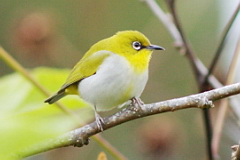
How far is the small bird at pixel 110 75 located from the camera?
6.71ft

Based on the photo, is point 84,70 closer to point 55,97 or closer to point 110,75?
point 110,75

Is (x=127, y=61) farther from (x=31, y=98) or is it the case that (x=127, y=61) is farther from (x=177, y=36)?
(x=31, y=98)

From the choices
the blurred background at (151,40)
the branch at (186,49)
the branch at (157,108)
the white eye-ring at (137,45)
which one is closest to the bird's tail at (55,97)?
the branch at (157,108)

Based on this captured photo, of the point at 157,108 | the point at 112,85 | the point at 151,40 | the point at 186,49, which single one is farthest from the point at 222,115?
the point at 151,40

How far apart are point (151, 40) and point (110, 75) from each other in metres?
1.50

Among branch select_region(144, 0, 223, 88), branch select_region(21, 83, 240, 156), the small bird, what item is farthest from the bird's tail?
branch select_region(144, 0, 223, 88)

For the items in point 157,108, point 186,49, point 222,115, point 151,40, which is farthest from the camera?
point 151,40

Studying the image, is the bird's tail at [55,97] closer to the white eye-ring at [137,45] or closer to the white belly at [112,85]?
the white belly at [112,85]

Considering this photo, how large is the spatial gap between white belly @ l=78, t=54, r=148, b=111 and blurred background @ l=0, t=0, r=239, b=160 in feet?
1.35

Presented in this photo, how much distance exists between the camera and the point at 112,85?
81.2 inches

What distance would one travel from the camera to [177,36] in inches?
91.6

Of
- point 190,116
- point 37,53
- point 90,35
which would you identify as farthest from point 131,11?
point 37,53

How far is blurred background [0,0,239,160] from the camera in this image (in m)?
2.84

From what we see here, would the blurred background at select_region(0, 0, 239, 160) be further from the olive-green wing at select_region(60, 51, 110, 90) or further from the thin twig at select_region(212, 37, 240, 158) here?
the thin twig at select_region(212, 37, 240, 158)
